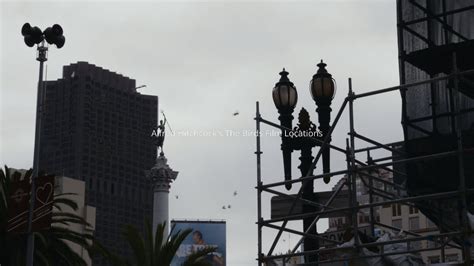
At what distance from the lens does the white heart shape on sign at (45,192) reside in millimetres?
26320

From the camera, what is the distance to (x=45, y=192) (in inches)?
1047

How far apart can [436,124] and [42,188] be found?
13.8 metres

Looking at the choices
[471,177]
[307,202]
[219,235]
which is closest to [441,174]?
[471,177]

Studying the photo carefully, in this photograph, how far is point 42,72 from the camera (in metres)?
27.8

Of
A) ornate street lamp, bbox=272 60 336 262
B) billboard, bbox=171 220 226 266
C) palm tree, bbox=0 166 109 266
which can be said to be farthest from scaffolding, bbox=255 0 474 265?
billboard, bbox=171 220 226 266

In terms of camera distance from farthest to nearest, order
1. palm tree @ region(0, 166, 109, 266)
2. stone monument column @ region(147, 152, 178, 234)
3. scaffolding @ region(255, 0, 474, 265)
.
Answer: stone monument column @ region(147, 152, 178, 234) → palm tree @ region(0, 166, 109, 266) → scaffolding @ region(255, 0, 474, 265)

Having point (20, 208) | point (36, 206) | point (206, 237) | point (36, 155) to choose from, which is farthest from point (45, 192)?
point (206, 237)

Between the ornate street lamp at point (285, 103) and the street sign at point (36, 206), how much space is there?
9.08 meters

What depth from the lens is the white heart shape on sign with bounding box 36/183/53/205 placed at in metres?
26.3

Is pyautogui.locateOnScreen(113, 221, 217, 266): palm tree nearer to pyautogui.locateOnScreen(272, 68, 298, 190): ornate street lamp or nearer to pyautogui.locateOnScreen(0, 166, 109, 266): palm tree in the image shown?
pyautogui.locateOnScreen(0, 166, 109, 266): palm tree

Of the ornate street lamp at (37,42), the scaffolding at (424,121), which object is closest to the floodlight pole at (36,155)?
the ornate street lamp at (37,42)

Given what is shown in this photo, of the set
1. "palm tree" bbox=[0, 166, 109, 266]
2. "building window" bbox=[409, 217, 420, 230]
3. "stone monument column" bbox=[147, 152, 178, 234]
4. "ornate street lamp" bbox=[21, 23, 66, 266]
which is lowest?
"palm tree" bbox=[0, 166, 109, 266]

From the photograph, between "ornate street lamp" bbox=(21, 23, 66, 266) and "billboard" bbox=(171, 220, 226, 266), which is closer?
"ornate street lamp" bbox=(21, 23, 66, 266)

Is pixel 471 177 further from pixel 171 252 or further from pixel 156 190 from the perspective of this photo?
pixel 156 190
